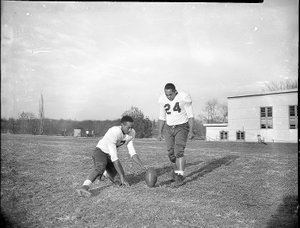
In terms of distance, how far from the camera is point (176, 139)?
4.89 meters

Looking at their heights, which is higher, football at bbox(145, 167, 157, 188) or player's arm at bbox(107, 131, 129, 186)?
player's arm at bbox(107, 131, 129, 186)

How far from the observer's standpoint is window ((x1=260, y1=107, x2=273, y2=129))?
3200 cm

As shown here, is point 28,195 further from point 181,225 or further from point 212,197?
point 212,197

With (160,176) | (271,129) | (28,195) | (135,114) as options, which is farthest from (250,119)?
(28,195)

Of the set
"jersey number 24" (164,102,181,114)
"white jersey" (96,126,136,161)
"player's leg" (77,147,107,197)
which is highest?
"jersey number 24" (164,102,181,114)

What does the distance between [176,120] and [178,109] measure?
0.22 m

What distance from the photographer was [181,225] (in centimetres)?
265

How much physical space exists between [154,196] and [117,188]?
77 centimetres

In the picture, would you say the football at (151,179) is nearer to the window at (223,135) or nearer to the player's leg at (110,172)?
the player's leg at (110,172)

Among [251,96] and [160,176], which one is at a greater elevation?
[251,96]

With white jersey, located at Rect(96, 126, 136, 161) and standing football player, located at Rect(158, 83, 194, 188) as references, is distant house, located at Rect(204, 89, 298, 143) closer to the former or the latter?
standing football player, located at Rect(158, 83, 194, 188)

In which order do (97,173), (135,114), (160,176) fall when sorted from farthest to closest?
(135,114) < (160,176) < (97,173)

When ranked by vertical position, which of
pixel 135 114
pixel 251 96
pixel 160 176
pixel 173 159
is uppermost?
pixel 251 96

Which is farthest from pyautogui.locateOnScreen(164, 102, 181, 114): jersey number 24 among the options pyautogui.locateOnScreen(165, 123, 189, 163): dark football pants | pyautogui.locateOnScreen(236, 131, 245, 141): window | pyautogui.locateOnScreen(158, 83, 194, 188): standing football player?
pyautogui.locateOnScreen(236, 131, 245, 141): window
